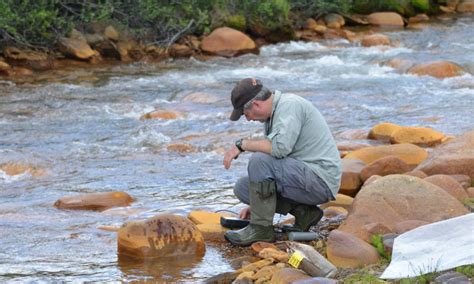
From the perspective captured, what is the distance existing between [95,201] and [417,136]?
13.1 ft

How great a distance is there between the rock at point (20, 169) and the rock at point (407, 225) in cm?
483

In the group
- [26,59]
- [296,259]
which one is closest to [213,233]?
[296,259]

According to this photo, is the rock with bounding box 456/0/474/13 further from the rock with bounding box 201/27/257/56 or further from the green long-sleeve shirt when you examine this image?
the green long-sleeve shirt

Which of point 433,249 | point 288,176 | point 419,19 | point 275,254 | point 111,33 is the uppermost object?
point 288,176

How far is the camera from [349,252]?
544 cm

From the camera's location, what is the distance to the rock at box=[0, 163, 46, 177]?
380 inches

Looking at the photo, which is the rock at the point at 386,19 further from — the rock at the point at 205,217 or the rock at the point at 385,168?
the rock at the point at 205,217

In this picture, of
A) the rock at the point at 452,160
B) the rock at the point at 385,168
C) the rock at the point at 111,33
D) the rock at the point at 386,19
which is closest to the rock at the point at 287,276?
the rock at the point at 452,160

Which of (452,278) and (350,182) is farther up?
(452,278)

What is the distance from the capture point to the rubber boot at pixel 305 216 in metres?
6.32

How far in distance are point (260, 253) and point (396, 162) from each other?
2.54 metres

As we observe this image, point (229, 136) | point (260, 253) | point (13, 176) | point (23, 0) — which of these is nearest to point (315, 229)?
point (260, 253)

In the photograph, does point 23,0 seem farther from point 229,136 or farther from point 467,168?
point 467,168

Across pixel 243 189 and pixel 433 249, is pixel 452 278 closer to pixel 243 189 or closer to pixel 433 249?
pixel 433 249
